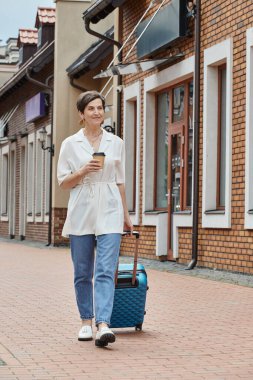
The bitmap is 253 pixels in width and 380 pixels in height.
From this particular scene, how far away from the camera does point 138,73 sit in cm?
2067

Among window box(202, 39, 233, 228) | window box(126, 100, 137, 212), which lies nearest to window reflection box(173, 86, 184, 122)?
window box(202, 39, 233, 228)

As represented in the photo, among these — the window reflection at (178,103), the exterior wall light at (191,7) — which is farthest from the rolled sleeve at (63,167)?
the window reflection at (178,103)

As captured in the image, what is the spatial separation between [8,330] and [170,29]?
1004cm

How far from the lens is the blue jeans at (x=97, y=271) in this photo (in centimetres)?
788

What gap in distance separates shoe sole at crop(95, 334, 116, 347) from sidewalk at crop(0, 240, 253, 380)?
6 centimetres

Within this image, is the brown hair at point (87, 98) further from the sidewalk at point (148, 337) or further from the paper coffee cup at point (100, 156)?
the sidewalk at point (148, 337)

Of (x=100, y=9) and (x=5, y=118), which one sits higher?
(x=100, y=9)

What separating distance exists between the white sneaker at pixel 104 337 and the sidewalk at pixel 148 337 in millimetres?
60

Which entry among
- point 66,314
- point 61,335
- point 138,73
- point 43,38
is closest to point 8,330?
point 61,335

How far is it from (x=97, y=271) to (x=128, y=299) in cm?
59

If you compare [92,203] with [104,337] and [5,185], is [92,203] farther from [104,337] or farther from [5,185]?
[5,185]

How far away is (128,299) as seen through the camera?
8.48 metres

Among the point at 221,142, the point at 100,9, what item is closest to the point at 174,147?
the point at 221,142

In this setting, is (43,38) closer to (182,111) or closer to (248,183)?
(182,111)
